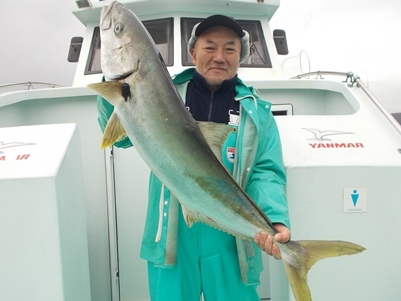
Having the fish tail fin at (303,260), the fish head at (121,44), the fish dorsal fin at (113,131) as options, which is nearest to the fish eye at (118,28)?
the fish head at (121,44)

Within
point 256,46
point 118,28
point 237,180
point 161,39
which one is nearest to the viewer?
point 118,28

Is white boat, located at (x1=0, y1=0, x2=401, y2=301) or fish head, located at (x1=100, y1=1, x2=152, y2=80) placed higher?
→ fish head, located at (x1=100, y1=1, x2=152, y2=80)

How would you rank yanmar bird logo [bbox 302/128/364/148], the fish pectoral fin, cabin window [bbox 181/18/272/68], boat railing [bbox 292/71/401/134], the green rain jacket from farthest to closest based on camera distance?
cabin window [bbox 181/18/272/68] → boat railing [bbox 292/71/401/134] → yanmar bird logo [bbox 302/128/364/148] → the green rain jacket → the fish pectoral fin

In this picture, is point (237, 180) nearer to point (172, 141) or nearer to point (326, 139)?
point (172, 141)

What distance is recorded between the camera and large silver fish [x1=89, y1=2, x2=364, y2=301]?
1881 millimetres

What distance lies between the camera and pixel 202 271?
2410 millimetres

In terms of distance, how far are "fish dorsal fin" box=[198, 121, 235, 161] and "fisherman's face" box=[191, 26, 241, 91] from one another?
59cm

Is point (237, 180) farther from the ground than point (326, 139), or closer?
closer

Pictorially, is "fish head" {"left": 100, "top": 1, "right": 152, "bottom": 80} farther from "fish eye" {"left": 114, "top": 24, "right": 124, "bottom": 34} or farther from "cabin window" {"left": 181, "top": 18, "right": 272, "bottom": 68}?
"cabin window" {"left": 181, "top": 18, "right": 272, "bottom": 68}

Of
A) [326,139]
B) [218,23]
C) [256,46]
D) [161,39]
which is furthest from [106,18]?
[256,46]

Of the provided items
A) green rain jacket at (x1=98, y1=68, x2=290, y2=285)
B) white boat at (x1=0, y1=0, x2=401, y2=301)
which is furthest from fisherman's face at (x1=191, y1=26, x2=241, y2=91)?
white boat at (x1=0, y1=0, x2=401, y2=301)

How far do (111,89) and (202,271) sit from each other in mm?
1290

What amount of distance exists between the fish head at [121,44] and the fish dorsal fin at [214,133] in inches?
18.3

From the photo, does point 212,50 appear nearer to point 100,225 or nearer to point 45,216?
point 45,216
